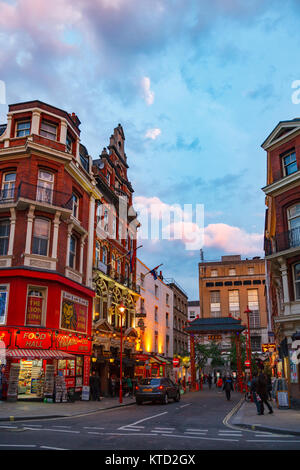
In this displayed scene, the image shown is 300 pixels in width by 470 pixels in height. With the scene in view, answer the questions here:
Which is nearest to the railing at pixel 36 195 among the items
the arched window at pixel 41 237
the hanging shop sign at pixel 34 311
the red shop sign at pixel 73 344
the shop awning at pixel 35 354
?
the arched window at pixel 41 237

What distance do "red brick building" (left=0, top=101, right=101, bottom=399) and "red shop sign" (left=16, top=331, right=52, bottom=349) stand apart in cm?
5

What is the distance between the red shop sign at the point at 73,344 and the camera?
23.2 m

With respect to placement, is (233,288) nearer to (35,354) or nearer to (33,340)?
(33,340)

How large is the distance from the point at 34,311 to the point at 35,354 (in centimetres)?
278

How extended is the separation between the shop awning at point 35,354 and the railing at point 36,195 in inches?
341

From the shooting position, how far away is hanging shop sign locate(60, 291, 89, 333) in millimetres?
24508

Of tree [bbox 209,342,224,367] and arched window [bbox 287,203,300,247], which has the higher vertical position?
arched window [bbox 287,203,300,247]

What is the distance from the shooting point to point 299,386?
20266 mm

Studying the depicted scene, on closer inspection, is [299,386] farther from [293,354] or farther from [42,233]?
[42,233]

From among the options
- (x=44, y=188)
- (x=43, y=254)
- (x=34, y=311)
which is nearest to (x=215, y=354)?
(x=43, y=254)

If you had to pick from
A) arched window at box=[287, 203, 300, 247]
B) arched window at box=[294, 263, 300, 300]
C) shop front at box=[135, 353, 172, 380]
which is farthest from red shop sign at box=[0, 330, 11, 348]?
shop front at box=[135, 353, 172, 380]

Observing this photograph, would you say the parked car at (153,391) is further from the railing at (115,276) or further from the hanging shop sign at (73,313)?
the railing at (115,276)

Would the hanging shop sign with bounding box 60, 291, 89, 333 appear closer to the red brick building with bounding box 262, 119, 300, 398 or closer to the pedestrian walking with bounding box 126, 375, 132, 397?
the pedestrian walking with bounding box 126, 375, 132, 397

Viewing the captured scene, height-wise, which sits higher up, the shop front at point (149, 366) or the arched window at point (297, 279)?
the arched window at point (297, 279)
